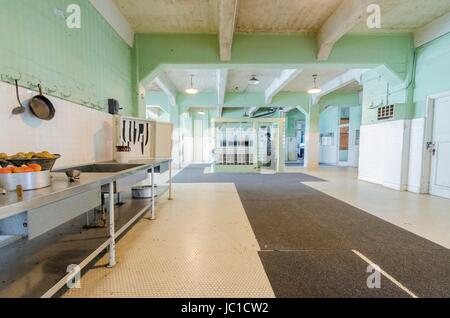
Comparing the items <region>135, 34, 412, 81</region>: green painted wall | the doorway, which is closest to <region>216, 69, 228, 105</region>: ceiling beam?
<region>135, 34, 412, 81</region>: green painted wall

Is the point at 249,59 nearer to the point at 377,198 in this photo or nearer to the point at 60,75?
the point at 60,75

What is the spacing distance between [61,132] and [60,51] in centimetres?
97

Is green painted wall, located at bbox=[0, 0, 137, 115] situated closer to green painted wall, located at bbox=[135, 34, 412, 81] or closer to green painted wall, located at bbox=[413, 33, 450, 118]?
green painted wall, located at bbox=[135, 34, 412, 81]

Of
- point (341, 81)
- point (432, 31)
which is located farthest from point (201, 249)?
point (341, 81)

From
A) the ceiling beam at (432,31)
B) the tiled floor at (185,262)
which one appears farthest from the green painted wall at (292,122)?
the tiled floor at (185,262)

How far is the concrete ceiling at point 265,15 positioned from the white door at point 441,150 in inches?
70.5

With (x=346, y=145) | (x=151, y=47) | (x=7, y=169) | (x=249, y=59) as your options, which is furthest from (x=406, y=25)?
(x=346, y=145)

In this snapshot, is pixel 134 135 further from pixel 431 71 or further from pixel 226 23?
pixel 431 71

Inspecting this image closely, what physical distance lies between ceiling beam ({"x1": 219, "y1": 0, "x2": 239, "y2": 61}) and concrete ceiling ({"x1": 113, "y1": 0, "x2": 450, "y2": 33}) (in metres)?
0.39

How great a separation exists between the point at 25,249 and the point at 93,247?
519mm

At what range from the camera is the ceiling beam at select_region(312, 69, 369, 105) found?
6.96 m

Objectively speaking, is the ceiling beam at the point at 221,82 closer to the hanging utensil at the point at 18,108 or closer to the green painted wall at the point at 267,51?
the green painted wall at the point at 267,51

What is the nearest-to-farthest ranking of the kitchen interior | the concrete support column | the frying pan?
the kitchen interior
the frying pan
the concrete support column
